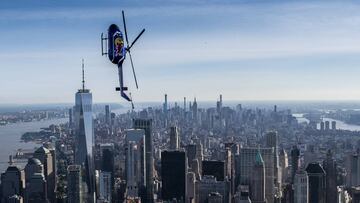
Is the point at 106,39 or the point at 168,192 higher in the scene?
the point at 106,39

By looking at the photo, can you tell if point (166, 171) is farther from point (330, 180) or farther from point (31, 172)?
point (330, 180)

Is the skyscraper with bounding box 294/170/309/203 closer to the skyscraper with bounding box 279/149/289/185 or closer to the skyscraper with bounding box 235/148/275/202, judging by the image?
the skyscraper with bounding box 235/148/275/202

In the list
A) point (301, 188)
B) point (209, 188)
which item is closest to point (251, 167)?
point (209, 188)

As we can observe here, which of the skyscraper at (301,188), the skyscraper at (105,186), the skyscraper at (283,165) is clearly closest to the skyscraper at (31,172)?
the skyscraper at (105,186)

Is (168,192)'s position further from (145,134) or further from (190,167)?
(145,134)

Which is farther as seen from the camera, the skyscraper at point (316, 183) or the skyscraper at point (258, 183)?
the skyscraper at point (258, 183)

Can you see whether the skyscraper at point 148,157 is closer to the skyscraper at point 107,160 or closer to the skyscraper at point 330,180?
the skyscraper at point 107,160

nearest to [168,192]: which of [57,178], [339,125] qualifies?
[57,178]

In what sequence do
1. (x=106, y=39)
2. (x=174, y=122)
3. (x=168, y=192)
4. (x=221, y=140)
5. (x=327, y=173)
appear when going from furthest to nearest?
(x=174, y=122)
(x=221, y=140)
(x=327, y=173)
(x=168, y=192)
(x=106, y=39)
